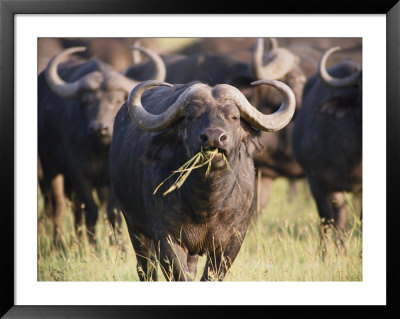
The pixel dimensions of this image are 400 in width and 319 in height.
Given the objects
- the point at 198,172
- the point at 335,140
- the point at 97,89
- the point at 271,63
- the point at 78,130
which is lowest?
the point at 198,172

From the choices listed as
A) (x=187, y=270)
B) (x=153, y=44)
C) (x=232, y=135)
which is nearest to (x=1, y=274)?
(x=187, y=270)

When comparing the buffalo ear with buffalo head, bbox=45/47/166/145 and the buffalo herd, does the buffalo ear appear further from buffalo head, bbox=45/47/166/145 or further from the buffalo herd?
buffalo head, bbox=45/47/166/145

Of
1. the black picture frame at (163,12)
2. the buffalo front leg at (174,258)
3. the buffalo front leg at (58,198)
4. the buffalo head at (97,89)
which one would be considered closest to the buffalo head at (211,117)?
the black picture frame at (163,12)

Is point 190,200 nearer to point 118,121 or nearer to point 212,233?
point 212,233

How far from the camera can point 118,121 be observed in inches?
391

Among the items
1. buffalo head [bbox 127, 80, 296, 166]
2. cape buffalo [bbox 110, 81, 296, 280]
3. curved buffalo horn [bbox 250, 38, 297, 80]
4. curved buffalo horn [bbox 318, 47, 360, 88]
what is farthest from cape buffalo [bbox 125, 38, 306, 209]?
buffalo head [bbox 127, 80, 296, 166]

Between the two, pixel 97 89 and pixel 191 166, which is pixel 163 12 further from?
pixel 97 89

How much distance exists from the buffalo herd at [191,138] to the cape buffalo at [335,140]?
1 cm

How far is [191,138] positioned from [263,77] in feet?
18.7

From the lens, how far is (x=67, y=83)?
43.7 feet

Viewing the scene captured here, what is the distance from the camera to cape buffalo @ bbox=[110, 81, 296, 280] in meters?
8.34

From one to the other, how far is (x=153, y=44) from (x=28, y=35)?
8083 millimetres

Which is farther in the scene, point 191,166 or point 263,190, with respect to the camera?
point 263,190

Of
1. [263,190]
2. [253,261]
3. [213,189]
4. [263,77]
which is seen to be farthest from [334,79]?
[213,189]
